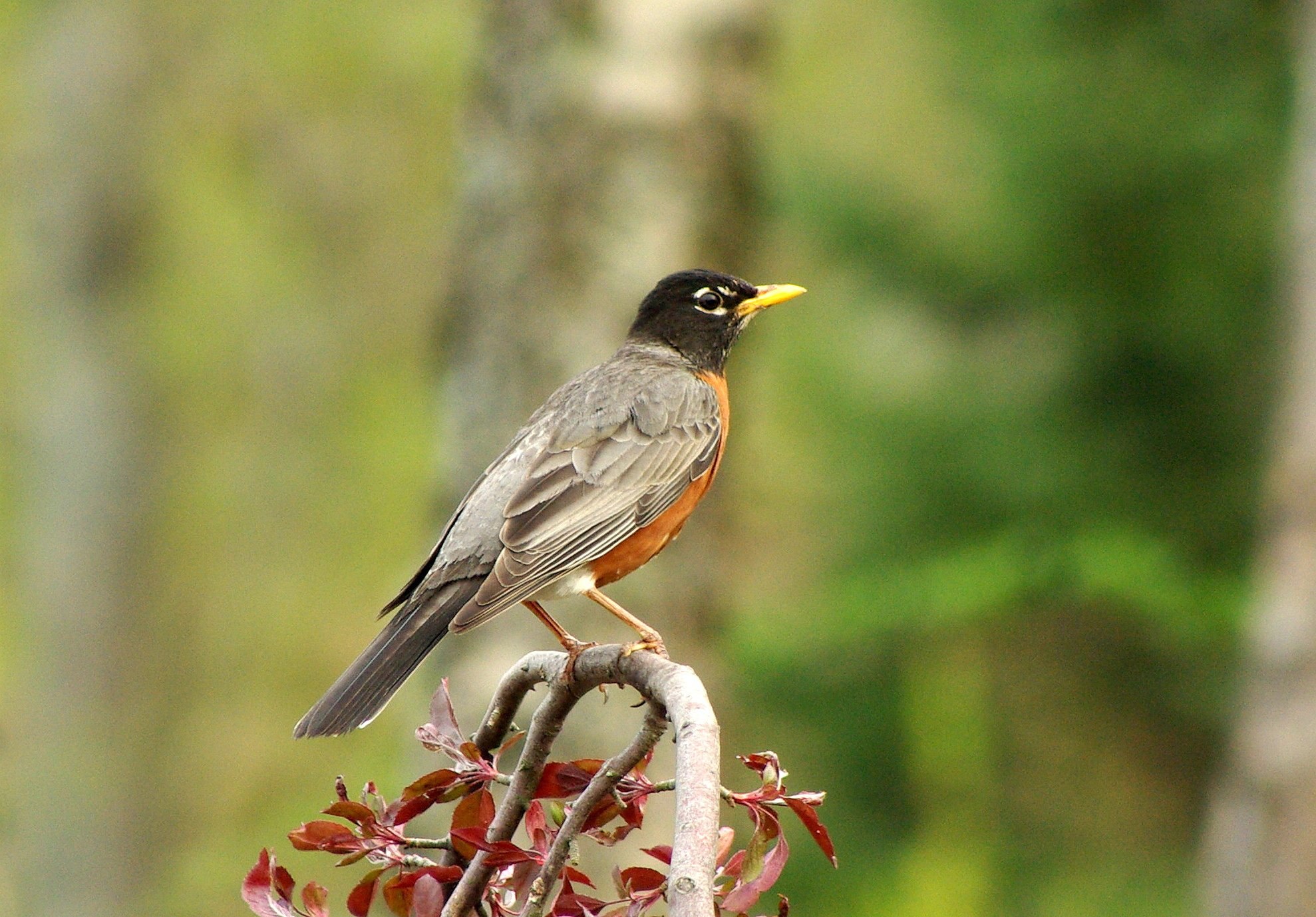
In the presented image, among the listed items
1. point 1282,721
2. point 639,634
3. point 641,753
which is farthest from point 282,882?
point 1282,721

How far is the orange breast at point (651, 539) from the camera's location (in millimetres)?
3397

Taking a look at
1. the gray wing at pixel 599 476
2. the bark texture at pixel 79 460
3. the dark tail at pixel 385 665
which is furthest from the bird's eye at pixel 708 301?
the bark texture at pixel 79 460

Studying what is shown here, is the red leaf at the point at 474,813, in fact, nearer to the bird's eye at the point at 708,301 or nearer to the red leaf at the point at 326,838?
the red leaf at the point at 326,838

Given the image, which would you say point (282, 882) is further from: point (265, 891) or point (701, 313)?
point (701, 313)

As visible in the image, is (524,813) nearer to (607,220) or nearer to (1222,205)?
(607,220)

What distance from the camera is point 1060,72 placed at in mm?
7648

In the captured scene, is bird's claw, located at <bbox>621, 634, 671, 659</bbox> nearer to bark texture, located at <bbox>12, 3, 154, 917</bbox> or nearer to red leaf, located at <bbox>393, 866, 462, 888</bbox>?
red leaf, located at <bbox>393, 866, 462, 888</bbox>

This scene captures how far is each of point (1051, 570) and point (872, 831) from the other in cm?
221

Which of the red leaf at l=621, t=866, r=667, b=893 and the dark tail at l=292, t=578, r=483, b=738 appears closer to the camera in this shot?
the red leaf at l=621, t=866, r=667, b=893

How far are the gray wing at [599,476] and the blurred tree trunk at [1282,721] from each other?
2713mm

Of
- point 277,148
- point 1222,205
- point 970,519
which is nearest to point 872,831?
point 970,519

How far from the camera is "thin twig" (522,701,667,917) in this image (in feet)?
5.48

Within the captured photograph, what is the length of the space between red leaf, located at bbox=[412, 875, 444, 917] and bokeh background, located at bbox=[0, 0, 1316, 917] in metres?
3.51

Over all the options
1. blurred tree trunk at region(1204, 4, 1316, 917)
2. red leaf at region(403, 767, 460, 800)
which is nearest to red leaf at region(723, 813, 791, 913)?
red leaf at region(403, 767, 460, 800)
